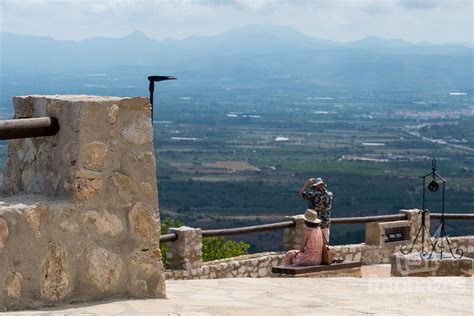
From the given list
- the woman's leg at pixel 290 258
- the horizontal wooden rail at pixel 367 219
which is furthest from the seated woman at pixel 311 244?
the horizontal wooden rail at pixel 367 219

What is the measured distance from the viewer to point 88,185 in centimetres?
660

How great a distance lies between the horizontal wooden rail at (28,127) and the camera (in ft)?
20.9

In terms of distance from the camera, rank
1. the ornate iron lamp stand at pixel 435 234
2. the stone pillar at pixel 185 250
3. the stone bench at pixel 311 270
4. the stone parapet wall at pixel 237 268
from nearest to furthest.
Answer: the stone bench at pixel 311 270 → the ornate iron lamp stand at pixel 435 234 → the stone pillar at pixel 185 250 → the stone parapet wall at pixel 237 268

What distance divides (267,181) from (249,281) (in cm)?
9538

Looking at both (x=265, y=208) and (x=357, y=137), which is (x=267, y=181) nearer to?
(x=265, y=208)

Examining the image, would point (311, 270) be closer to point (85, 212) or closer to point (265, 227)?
point (265, 227)

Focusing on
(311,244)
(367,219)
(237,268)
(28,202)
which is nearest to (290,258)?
(311,244)

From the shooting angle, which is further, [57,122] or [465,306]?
[465,306]

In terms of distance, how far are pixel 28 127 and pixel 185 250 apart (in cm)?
767

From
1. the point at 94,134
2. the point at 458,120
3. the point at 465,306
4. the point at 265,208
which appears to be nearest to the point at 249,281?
the point at 465,306

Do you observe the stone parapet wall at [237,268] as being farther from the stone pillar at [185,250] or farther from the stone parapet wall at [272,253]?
the stone pillar at [185,250]

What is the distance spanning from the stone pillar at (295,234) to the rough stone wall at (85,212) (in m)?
8.72

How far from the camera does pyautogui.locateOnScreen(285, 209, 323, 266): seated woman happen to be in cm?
1227

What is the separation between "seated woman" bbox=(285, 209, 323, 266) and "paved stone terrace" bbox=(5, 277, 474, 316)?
9.26 ft
